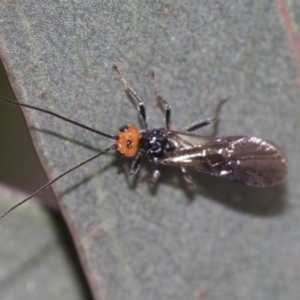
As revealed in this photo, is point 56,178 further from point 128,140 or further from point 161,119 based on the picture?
point 161,119

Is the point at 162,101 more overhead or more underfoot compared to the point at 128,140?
more overhead

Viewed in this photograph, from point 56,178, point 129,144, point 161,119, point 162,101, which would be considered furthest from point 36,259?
point 162,101

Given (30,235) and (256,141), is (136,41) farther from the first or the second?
(30,235)

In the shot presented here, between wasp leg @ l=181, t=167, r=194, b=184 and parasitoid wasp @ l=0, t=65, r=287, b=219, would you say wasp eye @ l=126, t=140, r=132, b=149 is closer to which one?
parasitoid wasp @ l=0, t=65, r=287, b=219

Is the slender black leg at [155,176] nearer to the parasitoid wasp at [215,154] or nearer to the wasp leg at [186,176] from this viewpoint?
the parasitoid wasp at [215,154]

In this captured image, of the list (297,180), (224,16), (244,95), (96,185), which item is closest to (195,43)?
(224,16)
